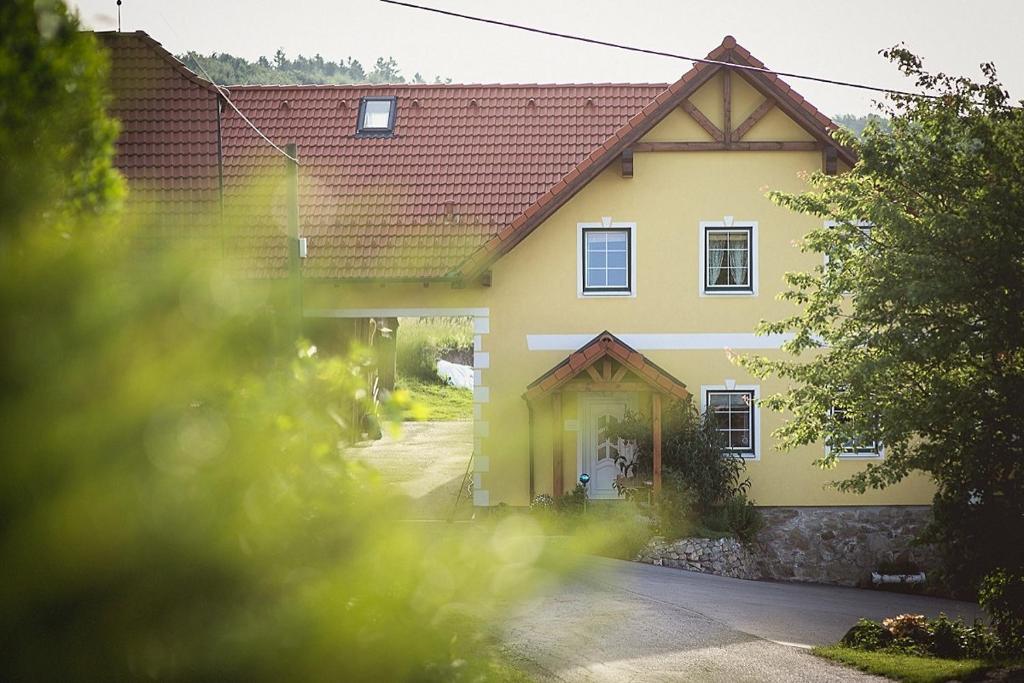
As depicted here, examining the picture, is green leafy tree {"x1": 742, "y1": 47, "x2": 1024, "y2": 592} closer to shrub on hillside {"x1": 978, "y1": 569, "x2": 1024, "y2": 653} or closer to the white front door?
shrub on hillside {"x1": 978, "y1": 569, "x2": 1024, "y2": 653}

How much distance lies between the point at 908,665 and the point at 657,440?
8.13 metres

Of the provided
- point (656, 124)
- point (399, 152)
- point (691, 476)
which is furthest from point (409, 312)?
point (691, 476)

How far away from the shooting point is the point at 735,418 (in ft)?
68.9

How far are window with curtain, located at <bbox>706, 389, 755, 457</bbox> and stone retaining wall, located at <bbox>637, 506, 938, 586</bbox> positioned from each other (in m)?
1.19

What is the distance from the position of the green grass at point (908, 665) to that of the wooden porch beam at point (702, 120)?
410 inches

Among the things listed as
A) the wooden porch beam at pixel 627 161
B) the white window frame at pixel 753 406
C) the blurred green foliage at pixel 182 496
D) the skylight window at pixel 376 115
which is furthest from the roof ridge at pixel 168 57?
the blurred green foliage at pixel 182 496

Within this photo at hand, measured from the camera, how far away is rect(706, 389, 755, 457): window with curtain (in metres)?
20.9

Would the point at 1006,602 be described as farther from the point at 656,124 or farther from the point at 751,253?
the point at 656,124

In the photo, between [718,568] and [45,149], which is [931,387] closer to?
[718,568]

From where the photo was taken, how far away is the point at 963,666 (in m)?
11.3

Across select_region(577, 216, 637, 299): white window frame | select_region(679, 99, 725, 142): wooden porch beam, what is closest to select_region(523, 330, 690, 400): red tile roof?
select_region(577, 216, 637, 299): white window frame

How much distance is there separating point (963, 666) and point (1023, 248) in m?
3.92

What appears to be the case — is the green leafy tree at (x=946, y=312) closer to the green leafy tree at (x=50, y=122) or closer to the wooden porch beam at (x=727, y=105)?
the wooden porch beam at (x=727, y=105)

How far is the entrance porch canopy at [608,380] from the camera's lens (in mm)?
19516
